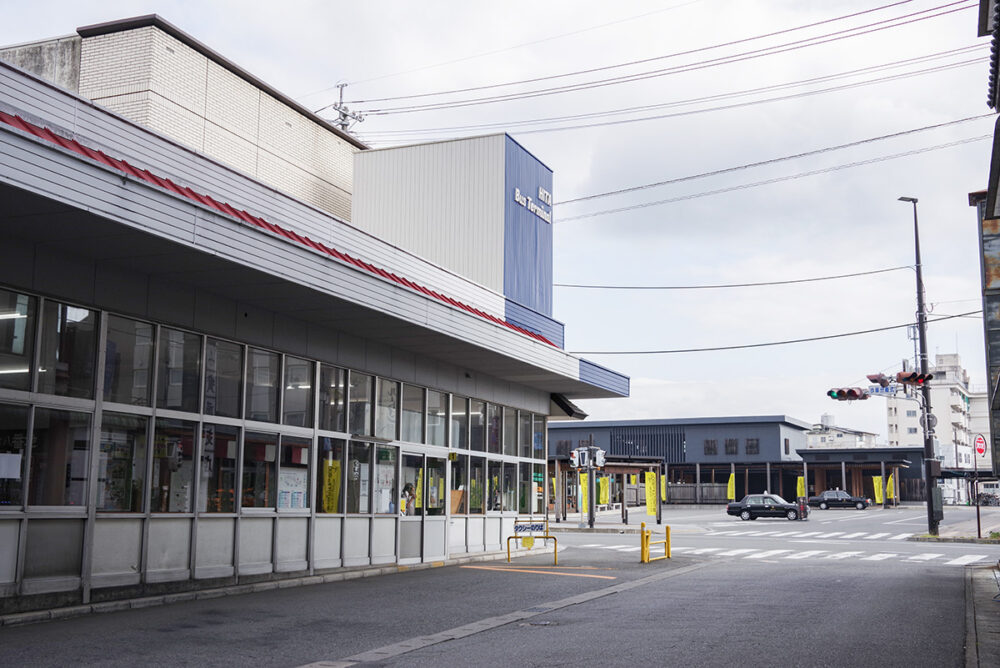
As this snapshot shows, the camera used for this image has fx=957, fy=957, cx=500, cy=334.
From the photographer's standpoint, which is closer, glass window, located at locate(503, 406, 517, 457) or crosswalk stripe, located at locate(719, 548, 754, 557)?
glass window, located at locate(503, 406, 517, 457)

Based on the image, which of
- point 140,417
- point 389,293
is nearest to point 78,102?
point 140,417

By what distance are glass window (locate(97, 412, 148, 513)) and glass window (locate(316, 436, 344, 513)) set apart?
14.6 ft

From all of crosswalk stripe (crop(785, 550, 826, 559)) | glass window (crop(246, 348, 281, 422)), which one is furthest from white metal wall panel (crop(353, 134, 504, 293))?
crosswalk stripe (crop(785, 550, 826, 559))

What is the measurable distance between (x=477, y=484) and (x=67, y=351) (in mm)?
12628

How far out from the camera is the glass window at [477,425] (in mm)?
23688

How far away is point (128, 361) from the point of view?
13969 millimetres

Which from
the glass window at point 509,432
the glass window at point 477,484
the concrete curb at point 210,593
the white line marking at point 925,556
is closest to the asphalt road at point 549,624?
the concrete curb at point 210,593

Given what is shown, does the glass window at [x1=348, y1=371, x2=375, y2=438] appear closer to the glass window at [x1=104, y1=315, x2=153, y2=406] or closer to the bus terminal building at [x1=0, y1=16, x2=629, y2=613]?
the bus terminal building at [x1=0, y1=16, x2=629, y2=613]

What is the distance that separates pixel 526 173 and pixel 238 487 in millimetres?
15904

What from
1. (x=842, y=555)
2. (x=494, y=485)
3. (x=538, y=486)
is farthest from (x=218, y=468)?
(x=842, y=555)

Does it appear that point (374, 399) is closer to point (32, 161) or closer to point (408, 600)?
point (408, 600)

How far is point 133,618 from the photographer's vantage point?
12406 millimetres

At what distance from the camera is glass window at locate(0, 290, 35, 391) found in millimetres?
12156

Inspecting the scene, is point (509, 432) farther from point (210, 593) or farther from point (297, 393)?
point (210, 593)
